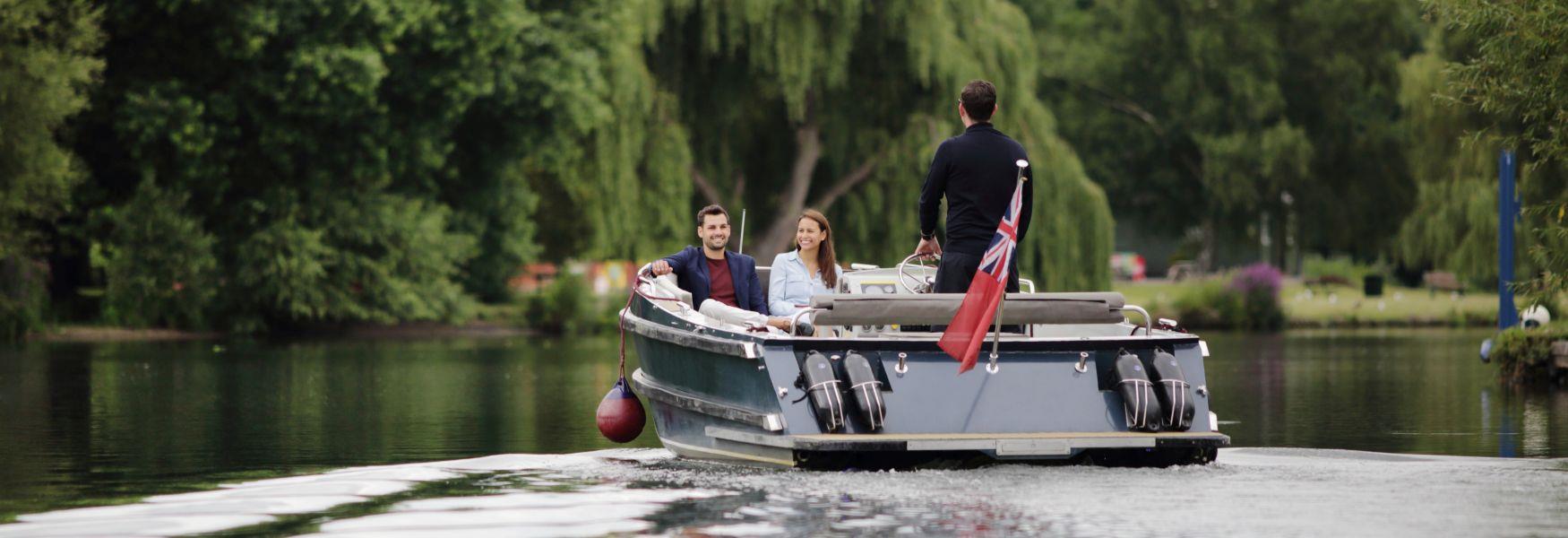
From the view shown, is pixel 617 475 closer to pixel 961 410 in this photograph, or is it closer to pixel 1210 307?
pixel 961 410

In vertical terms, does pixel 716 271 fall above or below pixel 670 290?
above

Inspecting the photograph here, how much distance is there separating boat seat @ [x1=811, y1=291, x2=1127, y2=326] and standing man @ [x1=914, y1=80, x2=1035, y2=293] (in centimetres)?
37

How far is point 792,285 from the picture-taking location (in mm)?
13258

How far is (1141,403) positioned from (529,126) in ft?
92.3

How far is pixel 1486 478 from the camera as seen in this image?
10.4 meters

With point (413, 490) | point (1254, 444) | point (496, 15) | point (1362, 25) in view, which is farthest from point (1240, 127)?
point (413, 490)

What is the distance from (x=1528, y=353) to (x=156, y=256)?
2266 cm

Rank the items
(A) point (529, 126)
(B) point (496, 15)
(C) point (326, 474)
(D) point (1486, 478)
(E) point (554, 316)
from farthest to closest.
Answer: (E) point (554, 316), (A) point (529, 126), (B) point (496, 15), (C) point (326, 474), (D) point (1486, 478)

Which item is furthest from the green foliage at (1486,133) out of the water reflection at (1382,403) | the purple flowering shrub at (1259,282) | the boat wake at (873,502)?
the boat wake at (873,502)

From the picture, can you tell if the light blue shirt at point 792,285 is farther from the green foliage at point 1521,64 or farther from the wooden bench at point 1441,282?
the wooden bench at point 1441,282

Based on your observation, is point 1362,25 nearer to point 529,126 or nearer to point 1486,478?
point 529,126

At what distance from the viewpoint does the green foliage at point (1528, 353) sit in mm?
20969

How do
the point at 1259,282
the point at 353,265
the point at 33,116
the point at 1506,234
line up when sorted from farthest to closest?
1. the point at 1259,282
2. the point at 353,265
3. the point at 33,116
4. the point at 1506,234

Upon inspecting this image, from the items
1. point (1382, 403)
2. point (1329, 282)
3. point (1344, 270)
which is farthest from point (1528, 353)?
point (1344, 270)
